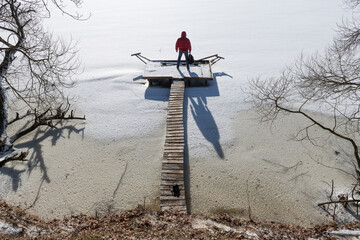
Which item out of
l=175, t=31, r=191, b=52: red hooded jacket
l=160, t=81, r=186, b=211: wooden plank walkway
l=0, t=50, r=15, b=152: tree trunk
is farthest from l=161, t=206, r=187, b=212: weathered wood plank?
l=175, t=31, r=191, b=52: red hooded jacket

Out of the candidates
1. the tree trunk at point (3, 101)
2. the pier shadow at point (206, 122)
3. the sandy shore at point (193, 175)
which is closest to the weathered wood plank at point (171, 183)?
the sandy shore at point (193, 175)

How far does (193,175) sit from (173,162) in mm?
736

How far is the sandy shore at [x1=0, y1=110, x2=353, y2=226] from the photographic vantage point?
668 cm

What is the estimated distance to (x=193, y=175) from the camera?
7566 mm

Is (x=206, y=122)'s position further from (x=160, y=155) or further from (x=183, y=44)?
(x=183, y=44)

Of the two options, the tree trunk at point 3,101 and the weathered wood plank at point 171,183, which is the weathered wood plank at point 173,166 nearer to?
the weathered wood plank at point 171,183

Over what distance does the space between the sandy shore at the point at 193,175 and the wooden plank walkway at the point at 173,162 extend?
1.12 feet

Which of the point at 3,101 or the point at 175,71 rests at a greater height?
the point at 175,71

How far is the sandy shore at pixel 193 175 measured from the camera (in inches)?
263

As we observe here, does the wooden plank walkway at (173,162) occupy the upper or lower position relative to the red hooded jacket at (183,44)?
lower

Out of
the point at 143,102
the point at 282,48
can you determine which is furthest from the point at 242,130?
the point at 282,48

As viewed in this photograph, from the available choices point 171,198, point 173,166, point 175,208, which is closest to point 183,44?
point 173,166

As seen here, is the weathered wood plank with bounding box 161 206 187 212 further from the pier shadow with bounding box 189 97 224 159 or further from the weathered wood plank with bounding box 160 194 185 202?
the pier shadow with bounding box 189 97 224 159

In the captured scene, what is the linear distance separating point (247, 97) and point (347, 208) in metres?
6.20
